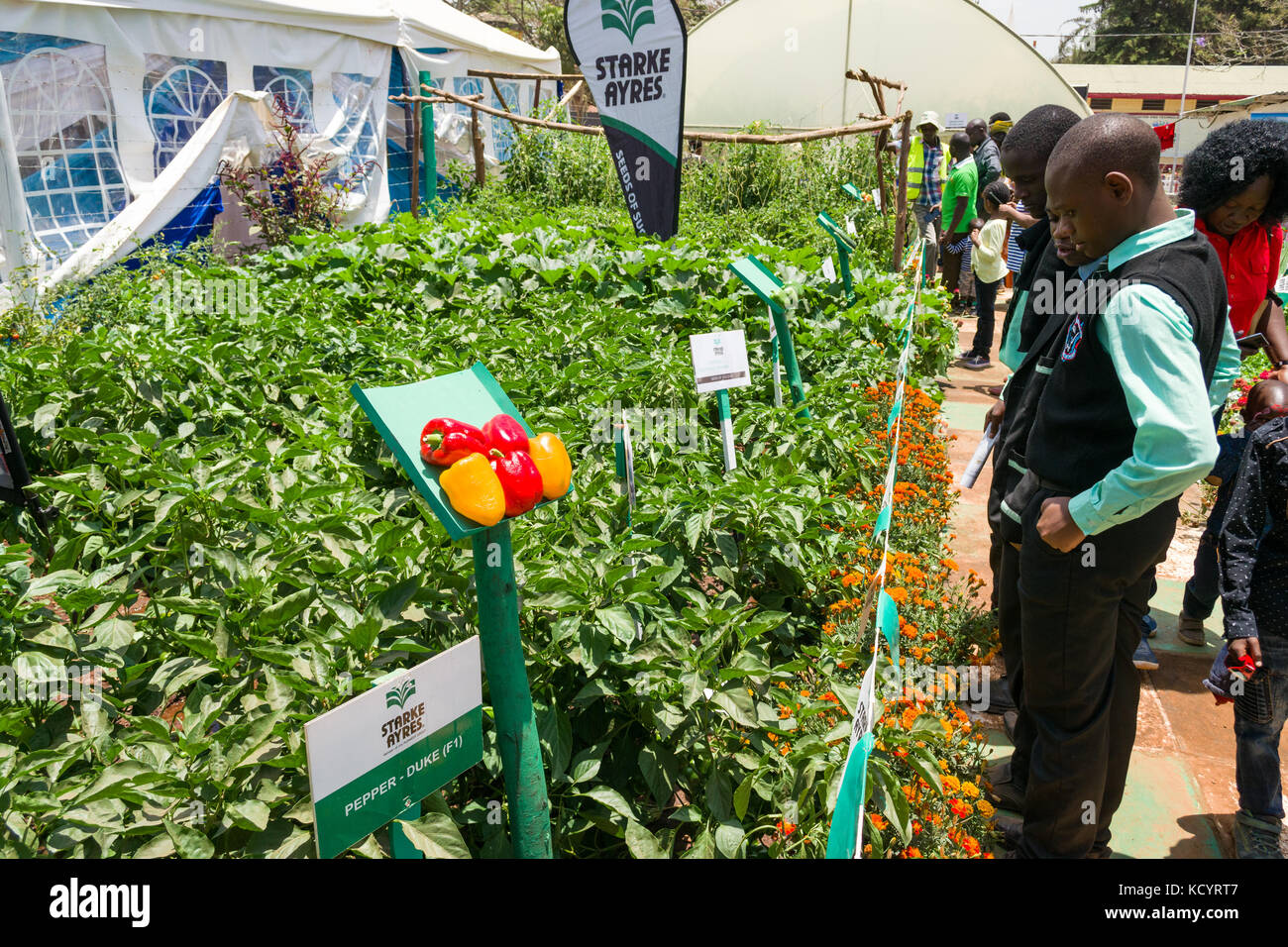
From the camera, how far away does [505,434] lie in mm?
1792

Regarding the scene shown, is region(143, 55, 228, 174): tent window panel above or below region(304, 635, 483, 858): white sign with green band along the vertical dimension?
above

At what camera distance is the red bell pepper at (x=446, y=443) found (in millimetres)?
1717

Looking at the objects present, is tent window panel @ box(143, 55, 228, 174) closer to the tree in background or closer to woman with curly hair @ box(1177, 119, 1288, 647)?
woman with curly hair @ box(1177, 119, 1288, 647)

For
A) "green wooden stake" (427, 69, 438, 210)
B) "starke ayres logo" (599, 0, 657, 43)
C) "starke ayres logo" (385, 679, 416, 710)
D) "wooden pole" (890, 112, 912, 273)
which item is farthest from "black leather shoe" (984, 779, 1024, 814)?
"green wooden stake" (427, 69, 438, 210)

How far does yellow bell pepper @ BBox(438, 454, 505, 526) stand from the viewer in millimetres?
1656

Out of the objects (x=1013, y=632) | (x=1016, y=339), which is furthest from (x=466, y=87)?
(x=1013, y=632)

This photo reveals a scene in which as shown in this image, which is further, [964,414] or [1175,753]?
[964,414]

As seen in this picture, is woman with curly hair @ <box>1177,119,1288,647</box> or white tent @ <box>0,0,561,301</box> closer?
woman with curly hair @ <box>1177,119,1288,647</box>

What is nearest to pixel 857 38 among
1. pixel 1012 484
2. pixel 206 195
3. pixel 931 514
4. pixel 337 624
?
pixel 206 195

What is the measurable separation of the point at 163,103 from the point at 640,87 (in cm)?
568

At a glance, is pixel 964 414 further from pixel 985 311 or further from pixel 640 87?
pixel 640 87

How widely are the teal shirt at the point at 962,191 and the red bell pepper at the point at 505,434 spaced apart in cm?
725

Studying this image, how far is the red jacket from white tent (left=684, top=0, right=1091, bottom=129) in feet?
42.5

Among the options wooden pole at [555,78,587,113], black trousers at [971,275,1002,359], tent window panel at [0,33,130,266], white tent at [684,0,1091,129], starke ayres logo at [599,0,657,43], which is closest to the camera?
starke ayres logo at [599,0,657,43]
